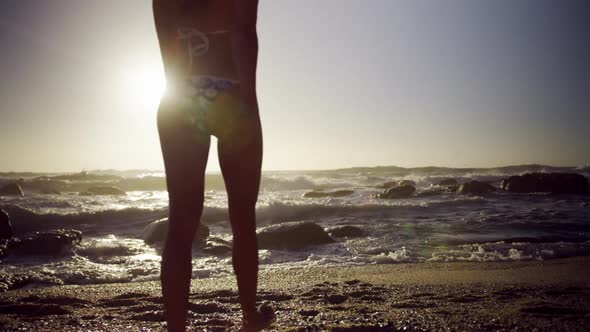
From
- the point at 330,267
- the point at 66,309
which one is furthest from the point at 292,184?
the point at 66,309

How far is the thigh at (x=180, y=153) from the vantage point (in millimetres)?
2158

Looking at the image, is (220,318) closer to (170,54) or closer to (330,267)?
(170,54)

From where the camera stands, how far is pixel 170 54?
7.37ft

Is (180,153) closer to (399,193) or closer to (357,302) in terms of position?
(357,302)

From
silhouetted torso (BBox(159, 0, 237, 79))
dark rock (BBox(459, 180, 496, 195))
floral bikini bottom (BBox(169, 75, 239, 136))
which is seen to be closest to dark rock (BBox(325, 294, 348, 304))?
floral bikini bottom (BBox(169, 75, 239, 136))

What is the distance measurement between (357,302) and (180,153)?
1944 millimetres

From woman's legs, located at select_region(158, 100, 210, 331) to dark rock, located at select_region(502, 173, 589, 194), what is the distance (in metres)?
16.5

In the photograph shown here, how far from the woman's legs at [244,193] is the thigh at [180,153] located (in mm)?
202

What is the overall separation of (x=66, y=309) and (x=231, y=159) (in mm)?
2063

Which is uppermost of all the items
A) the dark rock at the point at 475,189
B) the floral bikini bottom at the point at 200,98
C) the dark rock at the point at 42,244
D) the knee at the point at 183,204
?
the floral bikini bottom at the point at 200,98

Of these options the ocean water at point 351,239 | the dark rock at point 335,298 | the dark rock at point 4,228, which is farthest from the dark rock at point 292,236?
the dark rock at point 4,228

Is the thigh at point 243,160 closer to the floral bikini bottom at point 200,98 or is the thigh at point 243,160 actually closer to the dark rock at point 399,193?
the floral bikini bottom at point 200,98

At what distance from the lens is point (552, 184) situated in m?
16.1

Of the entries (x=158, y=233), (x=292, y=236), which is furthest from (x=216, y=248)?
(x=158, y=233)
